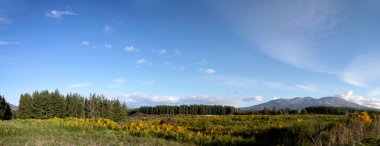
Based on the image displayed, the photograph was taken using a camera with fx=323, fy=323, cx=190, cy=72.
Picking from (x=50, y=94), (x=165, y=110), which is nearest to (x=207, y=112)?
(x=165, y=110)

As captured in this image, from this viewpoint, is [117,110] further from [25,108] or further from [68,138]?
[68,138]

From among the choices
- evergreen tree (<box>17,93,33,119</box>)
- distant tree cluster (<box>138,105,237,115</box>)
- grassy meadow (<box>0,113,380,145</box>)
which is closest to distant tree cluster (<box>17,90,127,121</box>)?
evergreen tree (<box>17,93,33,119</box>)

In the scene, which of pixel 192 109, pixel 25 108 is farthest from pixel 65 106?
pixel 192 109

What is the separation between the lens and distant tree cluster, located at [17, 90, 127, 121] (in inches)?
2615

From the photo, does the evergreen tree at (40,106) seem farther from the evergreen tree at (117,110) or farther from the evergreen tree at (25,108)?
the evergreen tree at (117,110)

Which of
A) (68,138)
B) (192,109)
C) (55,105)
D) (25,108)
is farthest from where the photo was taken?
(192,109)

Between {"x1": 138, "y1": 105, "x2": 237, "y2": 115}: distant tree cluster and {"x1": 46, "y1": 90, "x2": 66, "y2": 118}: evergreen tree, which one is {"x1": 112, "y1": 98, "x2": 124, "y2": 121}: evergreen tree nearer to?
{"x1": 46, "y1": 90, "x2": 66, "y2": 118}: evergreen tree

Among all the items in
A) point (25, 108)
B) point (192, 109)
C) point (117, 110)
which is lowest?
point (192, 109)

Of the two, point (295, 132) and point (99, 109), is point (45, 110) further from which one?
point (295, 132)

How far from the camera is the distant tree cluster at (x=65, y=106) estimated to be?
218 feet

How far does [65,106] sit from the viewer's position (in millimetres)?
72500

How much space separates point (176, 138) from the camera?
1460 centimetres

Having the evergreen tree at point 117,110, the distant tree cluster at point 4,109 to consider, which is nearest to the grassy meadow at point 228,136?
the distant tree cluster at point 4,109

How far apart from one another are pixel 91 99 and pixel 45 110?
15.0 meters
